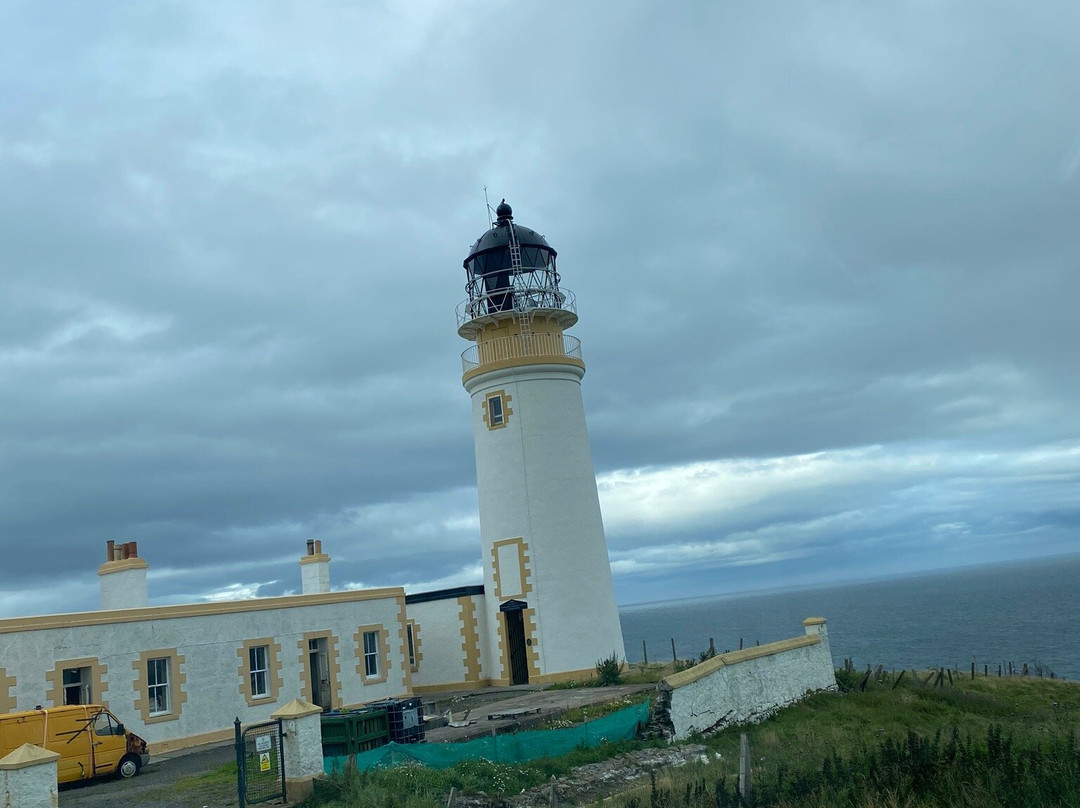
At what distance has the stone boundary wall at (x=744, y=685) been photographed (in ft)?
63.6

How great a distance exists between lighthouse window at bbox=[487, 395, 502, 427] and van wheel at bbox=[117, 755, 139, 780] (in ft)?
48.4

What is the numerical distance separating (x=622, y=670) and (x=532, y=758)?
40.8 ft

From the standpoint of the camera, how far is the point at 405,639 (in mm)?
29703

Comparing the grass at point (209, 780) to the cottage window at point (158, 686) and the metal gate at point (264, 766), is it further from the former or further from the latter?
the cottage window at point (158, 686)

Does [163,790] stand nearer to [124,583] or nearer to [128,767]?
[128,767]

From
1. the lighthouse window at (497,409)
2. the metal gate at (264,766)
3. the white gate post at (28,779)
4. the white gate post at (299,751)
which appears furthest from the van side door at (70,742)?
the lighthouse window at (497,409)

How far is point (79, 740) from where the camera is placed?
18453mm

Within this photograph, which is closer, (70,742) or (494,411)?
(70,742)

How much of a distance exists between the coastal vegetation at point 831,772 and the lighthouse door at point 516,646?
925cm

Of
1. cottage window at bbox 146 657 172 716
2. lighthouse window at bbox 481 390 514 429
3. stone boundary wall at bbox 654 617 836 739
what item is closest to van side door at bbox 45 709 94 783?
cottage window at bbox 146 657 172 716

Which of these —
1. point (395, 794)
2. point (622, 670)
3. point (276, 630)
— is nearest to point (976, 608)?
point (622, 670)

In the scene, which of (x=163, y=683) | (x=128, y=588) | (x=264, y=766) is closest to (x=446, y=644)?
(x=163, y=683)

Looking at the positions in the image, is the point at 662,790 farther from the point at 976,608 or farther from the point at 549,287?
the point at 976,608

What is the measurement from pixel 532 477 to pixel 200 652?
1093 centimetres
